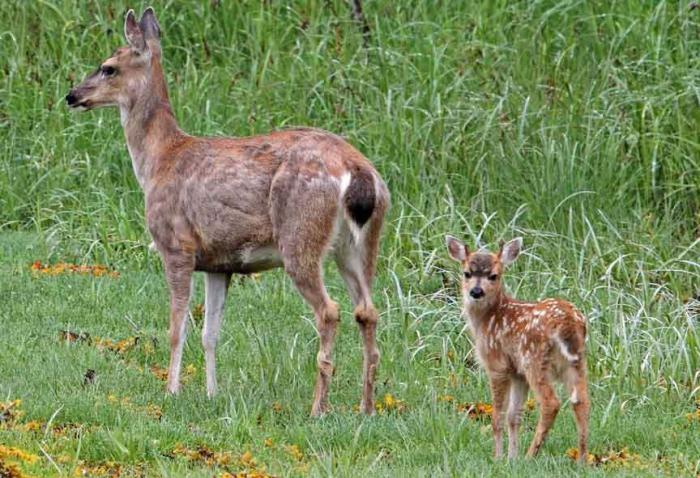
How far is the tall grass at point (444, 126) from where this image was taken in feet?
34.0

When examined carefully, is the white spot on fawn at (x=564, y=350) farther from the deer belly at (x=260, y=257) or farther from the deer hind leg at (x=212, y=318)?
the deer hind leg at (x=212, y=318)

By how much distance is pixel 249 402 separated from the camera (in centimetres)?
808

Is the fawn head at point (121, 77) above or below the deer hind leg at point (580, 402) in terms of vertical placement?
above

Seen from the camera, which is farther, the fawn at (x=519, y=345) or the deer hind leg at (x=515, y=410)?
the deer hind leg at (x=515, y=410)

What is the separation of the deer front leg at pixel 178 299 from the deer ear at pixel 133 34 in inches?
58.2

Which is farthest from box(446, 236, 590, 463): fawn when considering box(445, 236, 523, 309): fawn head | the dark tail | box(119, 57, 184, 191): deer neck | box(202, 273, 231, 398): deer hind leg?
box(119, 57, 184, 191): deer neck

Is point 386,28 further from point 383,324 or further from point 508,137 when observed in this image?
point 383,324

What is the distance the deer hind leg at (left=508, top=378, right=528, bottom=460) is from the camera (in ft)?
23.4

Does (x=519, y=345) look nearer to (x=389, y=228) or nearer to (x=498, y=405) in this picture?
(x=498, y=405)

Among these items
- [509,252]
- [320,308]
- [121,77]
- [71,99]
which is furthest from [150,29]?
[509,252]

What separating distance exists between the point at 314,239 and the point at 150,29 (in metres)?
2.24

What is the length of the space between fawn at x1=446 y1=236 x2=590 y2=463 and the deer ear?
2.67 metres

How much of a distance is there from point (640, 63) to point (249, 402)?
5474 mm

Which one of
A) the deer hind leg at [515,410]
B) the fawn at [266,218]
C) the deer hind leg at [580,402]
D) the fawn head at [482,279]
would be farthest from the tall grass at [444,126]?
the deer hind leg at [580,402]
